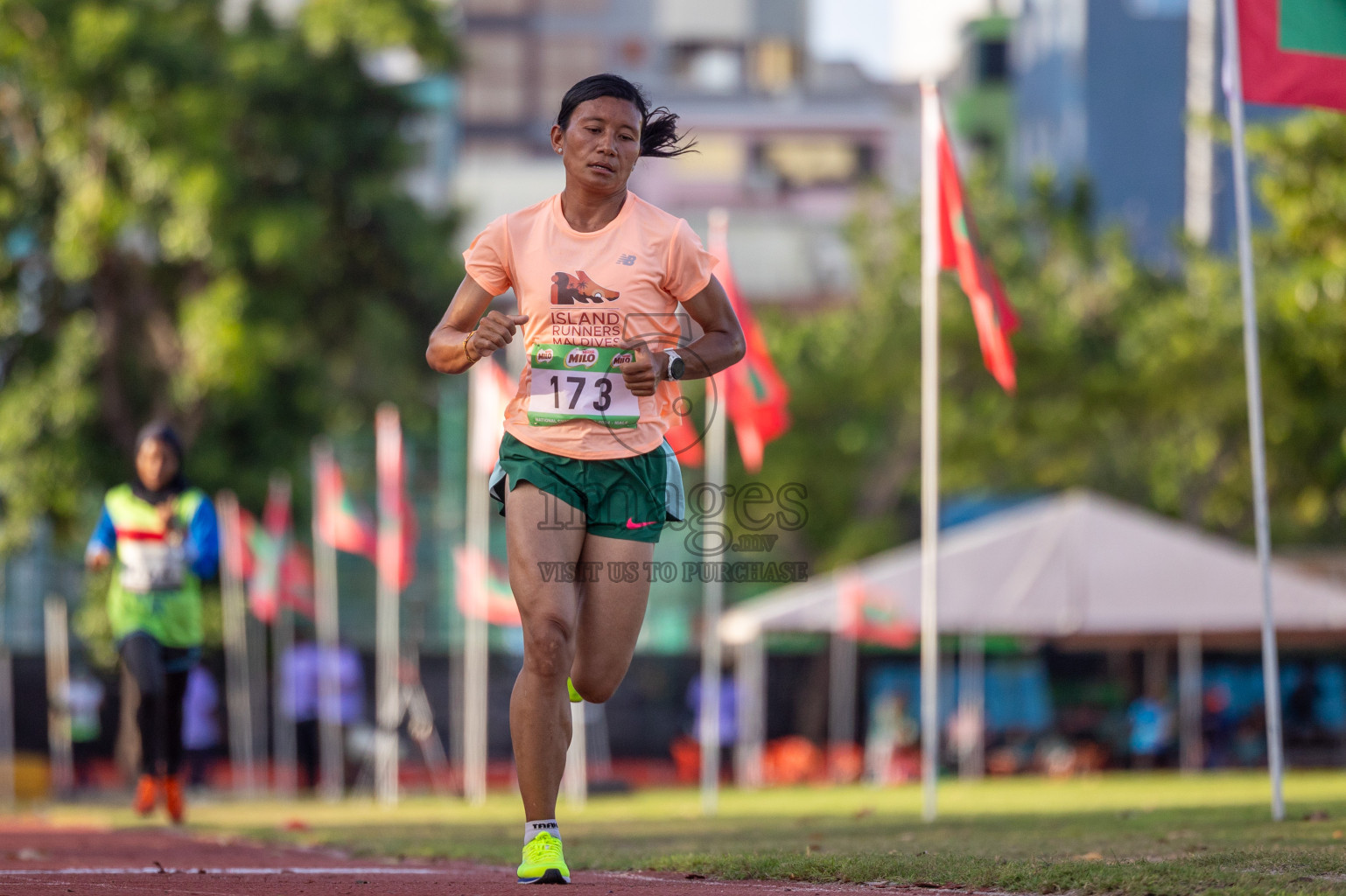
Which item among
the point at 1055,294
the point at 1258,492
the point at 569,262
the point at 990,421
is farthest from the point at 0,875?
the point at 1055,294

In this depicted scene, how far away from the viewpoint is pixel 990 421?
33062 mm

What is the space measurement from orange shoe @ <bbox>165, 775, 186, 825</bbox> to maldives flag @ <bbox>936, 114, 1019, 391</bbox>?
5527 mm

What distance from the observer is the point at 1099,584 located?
22984mm

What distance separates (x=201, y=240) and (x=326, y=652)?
577 centimetres

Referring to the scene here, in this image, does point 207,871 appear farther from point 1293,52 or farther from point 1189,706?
point 1189,706

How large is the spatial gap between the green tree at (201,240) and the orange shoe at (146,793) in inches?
554

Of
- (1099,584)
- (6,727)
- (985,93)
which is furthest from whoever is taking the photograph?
(985,93)

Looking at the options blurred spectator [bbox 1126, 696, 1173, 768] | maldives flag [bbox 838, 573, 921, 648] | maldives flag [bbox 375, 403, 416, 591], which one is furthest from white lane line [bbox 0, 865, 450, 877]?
blurred spectator [bbox 1126, 696, 1173, 768]

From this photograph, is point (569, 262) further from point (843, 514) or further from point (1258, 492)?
point (843, 514)

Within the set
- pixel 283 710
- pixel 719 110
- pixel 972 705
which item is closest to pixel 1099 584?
pixel 972 705

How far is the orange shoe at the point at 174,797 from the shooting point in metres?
11.1

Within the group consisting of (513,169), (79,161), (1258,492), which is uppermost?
(513,169)

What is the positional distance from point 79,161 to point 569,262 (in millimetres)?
21317

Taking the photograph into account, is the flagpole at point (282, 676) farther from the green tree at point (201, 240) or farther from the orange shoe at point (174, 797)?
the orange shoe at point (174, 797)
